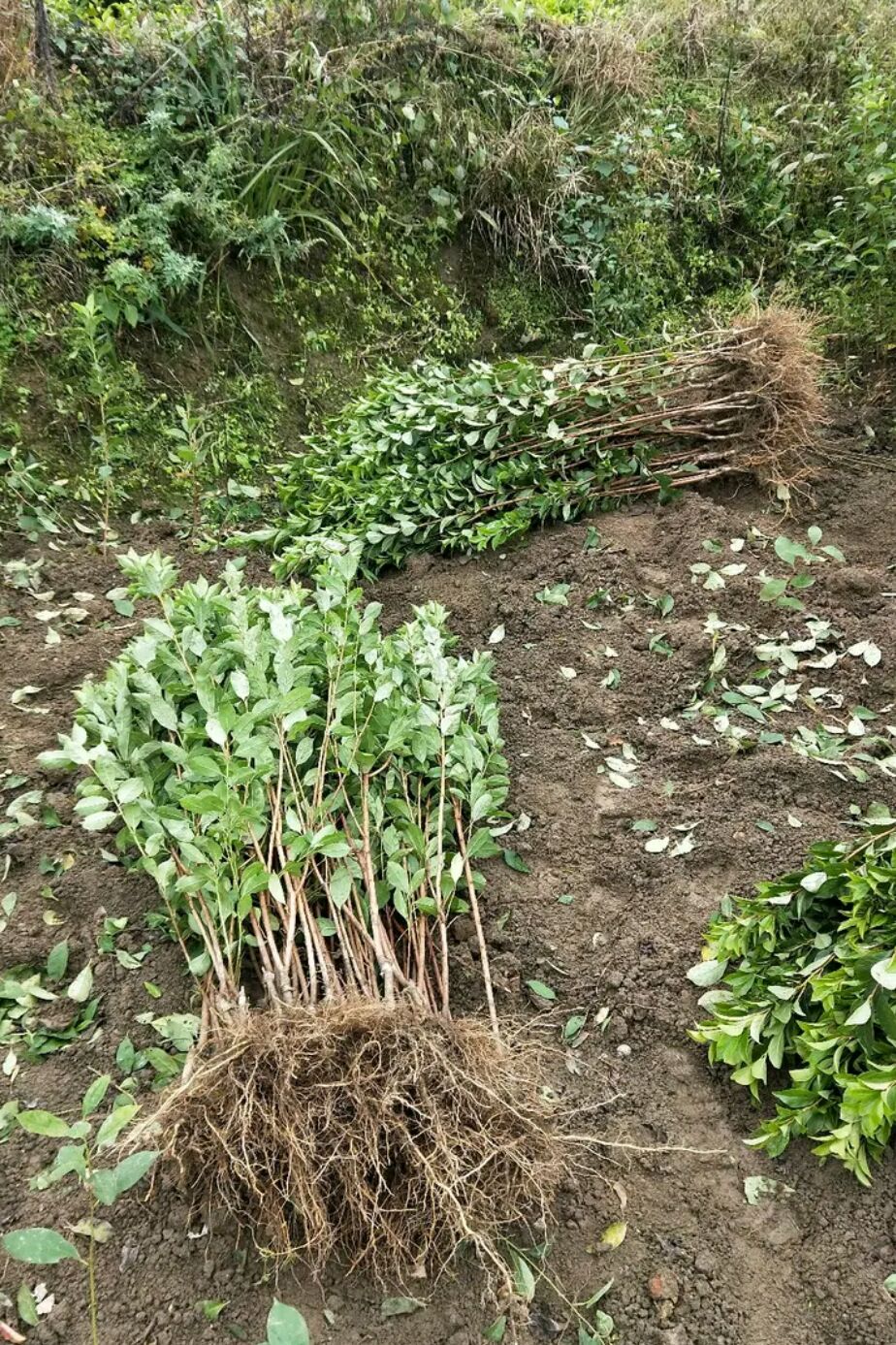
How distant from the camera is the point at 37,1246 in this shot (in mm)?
1434

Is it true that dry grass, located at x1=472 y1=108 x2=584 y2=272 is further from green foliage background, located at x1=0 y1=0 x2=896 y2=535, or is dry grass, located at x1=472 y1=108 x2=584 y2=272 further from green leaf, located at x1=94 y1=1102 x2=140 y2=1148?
green leaf, located at x1=94 y1=1102 x2=140 y2=1148

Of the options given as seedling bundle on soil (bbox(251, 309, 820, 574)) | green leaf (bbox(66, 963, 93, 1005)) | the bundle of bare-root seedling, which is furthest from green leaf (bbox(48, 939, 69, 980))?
seedling bundle on soil (bbox(251, 309, 820, 574))

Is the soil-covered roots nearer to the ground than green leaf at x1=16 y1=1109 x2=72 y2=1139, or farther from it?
nearer to the ground

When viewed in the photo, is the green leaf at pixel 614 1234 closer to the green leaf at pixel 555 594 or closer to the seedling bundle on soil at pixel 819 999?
the seedling bundle on soil at pixel 819 999

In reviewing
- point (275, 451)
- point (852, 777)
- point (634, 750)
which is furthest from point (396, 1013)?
point (275, 451)

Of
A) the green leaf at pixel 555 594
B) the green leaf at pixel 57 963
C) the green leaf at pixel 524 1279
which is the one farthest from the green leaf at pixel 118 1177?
the green leaf at pixel 555 594

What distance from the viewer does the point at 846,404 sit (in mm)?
4812

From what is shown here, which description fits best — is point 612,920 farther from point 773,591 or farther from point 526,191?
point 526,191

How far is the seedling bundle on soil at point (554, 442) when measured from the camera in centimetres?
405

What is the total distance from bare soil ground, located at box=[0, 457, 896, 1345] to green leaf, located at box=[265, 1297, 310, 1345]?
546mm

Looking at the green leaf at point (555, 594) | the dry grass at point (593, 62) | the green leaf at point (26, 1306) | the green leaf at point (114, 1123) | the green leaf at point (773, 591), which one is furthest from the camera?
the dry grass at point (593, 62)

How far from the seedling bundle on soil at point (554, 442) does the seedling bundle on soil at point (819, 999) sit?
222 centimetres

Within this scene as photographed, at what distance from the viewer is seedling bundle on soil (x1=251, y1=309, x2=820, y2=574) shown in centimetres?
405

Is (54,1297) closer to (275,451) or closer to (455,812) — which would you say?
(455,812)
